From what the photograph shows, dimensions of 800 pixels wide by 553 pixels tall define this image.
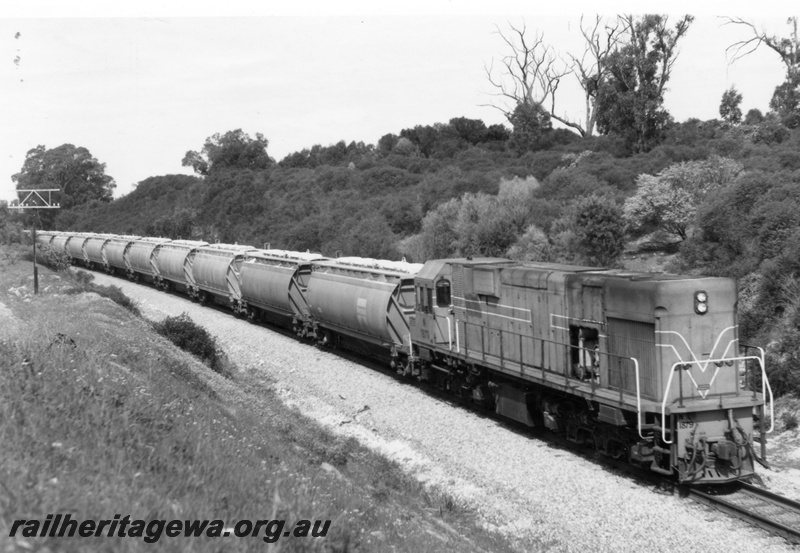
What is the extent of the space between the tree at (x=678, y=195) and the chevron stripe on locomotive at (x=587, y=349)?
13415 mm

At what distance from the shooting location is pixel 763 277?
762 inches

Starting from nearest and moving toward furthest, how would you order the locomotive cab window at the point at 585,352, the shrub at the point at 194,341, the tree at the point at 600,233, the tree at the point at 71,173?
the locomotive cab window at the point at 585,352 → the shrub at the point at 194,341 → the tree at the point at 600,233 → the tree at the point at 71,173

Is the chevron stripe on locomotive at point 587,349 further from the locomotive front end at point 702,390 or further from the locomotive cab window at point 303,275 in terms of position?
the locomotive cab window at point 303,275

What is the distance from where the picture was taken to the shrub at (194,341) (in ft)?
69.0

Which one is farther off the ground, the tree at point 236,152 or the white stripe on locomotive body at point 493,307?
the tree at point 236,152

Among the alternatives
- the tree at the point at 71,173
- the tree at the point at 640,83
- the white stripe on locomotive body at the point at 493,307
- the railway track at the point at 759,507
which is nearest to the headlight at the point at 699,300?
the railway track at the point at 759,507

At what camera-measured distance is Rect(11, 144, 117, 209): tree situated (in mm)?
76562

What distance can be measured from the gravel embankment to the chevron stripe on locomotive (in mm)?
617

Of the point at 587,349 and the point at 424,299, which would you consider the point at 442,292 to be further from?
the point at 587,349

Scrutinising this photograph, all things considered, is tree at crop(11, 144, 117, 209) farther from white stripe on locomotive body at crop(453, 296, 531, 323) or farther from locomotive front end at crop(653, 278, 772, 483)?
locomotive front end at crop(653, 278, 772, 483)

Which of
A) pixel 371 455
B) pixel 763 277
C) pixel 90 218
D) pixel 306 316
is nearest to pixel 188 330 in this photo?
pixel 306 316

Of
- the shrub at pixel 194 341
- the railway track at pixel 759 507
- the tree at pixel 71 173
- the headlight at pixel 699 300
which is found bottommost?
the railway track at pixel 759 507

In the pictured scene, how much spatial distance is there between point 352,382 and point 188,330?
5.99 m

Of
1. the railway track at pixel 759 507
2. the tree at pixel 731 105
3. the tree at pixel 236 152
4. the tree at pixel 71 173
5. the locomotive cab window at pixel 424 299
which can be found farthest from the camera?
the tree at pixel 236 152
